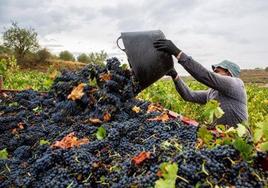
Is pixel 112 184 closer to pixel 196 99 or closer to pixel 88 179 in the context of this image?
pixel 88 179

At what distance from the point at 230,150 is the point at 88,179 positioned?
2.57 feet

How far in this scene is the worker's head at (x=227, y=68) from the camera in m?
5.12

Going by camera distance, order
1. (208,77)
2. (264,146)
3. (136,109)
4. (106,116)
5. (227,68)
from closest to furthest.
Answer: (264,146)
(106,116)
(136,109)
(208,77)
(227,68)

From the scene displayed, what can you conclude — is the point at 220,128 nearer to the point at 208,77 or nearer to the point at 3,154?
the point at 3,154

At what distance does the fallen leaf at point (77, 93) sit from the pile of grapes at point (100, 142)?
0.01 meters

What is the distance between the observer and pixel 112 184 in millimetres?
2305

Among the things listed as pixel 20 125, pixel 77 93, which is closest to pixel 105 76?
pixel 77 93

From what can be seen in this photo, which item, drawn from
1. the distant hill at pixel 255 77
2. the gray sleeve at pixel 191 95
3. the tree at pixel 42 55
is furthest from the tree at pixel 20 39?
the gray sleeve at pixel 191 95

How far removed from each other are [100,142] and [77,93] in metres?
1.00

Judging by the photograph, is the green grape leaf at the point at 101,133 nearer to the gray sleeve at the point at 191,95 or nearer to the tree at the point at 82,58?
the gray sleeve at the point at 191,95

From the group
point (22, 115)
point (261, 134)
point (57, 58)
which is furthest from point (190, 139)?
point (57, 58)

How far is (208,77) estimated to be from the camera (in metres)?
4.59

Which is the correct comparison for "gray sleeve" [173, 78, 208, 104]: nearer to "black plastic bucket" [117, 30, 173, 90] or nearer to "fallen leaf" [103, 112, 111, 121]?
"black plastic bucket" [117, 30, 173, 90]

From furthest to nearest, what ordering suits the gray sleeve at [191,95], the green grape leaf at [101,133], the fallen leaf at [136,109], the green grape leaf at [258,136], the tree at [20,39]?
the tree at [20,39] < the gray sleeve at [191,95] < the fallen leaf at [136,109] < the green grape leaf at [101,133] < the green grape leaf at [258,136]
